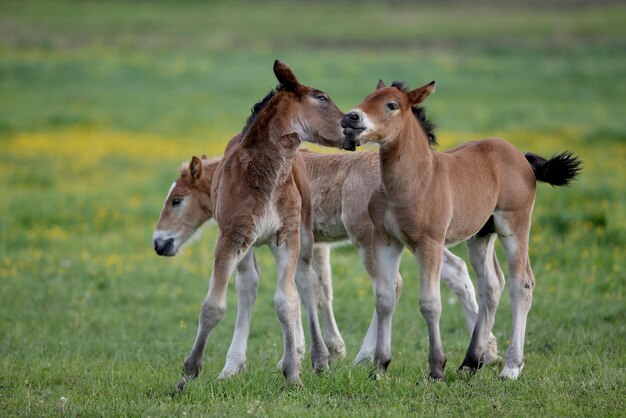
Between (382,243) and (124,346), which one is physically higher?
(382,243)

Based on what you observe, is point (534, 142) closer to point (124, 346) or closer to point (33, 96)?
point (124, 346)

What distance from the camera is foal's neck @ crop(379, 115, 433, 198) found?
693 cm

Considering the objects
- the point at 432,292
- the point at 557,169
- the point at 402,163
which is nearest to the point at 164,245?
the point at 402,163

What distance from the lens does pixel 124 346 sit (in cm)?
911

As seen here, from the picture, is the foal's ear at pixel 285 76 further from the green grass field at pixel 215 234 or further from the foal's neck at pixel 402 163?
the green grass field at pixel 215 234

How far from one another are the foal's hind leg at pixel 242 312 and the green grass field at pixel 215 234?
30 cm

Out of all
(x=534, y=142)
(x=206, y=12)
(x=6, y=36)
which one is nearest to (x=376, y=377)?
(x=534, y=142)

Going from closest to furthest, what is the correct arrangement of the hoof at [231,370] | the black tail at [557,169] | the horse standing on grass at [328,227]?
1. the hoof at [231,370]
2. the black tail at [557,169]
3. the horse standing on grass at [328,227]

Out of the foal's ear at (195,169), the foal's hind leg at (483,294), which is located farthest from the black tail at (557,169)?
the foal's ear at (195,169)

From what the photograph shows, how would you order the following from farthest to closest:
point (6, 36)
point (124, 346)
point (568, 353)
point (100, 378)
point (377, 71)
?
point (6, 36), point (377, 71), point (124, 346), point (568, 353), point (100, 378)

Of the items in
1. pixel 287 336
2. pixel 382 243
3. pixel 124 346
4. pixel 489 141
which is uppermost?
pixel 489 141

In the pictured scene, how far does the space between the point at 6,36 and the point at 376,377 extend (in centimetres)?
4115

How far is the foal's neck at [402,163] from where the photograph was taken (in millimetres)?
6934

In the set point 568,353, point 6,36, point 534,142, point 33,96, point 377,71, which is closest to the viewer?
point 568,353
